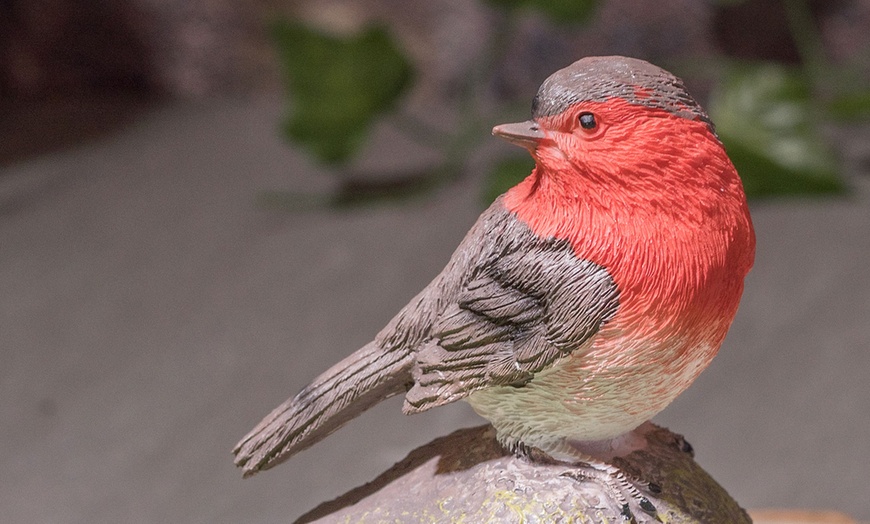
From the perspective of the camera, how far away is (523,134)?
3.89 ft

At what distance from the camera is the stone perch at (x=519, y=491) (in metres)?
1.26

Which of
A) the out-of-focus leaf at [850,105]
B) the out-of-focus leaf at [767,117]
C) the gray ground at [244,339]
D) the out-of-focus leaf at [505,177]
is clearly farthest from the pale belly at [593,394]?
the out-of-focus leaf at [850,105]

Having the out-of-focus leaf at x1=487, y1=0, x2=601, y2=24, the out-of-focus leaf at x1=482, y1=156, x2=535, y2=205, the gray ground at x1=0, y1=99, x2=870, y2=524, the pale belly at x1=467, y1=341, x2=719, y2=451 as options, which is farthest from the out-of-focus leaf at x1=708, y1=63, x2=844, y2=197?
the pale belly at x1=467, y1=341, x2=719, y2=451

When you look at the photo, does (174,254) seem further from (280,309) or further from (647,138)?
(647,138)

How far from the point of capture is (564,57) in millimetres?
3842

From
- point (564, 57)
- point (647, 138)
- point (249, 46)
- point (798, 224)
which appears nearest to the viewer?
point (647, 138)

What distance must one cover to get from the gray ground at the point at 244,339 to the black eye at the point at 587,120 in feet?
4.68

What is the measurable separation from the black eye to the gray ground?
4.68 feet

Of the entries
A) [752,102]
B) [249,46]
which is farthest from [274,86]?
[752,102]

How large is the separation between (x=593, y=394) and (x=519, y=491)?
0.57 feet

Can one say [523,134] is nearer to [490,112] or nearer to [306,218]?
[306,218]

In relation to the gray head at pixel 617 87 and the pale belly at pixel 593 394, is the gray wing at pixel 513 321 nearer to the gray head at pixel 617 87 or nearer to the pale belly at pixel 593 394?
the pale belly at pixel 593 394

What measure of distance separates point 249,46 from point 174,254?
1.26 m

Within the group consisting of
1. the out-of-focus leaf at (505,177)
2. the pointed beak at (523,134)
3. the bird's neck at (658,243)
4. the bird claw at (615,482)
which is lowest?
the bird claw at (615,482)
